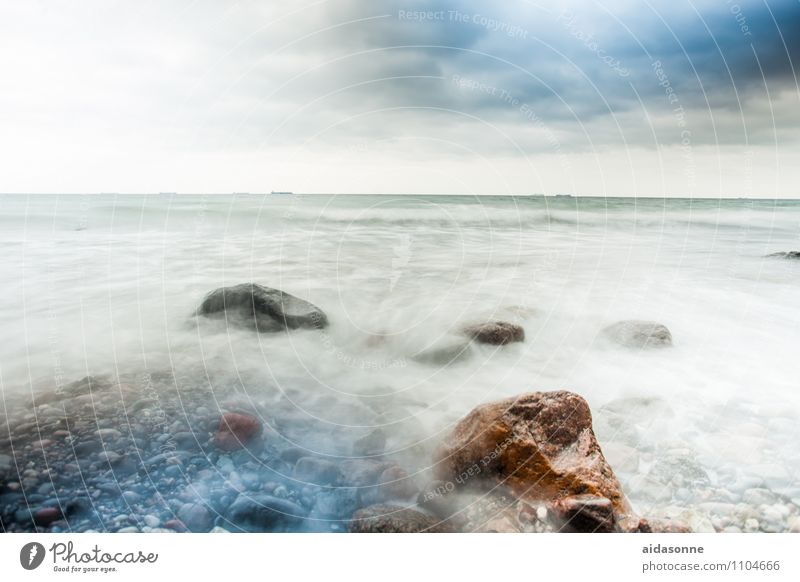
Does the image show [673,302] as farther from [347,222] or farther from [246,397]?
[347,222]

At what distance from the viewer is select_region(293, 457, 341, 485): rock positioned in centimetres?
326

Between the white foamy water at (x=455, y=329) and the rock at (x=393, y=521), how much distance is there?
69 centimetres

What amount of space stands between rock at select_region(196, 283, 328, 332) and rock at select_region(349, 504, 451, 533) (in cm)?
260

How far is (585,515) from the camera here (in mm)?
2816

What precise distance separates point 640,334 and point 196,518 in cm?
431

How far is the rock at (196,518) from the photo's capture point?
9.71ft

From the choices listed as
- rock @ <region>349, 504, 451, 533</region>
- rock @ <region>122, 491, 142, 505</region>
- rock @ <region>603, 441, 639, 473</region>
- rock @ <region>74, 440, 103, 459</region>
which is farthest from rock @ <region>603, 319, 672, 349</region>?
rock @ <region>74, 440, 103, 459</region>

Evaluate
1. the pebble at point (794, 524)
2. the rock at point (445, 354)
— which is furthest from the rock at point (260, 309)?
the pebble at point (794, 524)

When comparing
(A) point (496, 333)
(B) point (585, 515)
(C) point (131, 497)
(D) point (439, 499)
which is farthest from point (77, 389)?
(B) point (585, 515)

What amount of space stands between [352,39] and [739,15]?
340 centimetres

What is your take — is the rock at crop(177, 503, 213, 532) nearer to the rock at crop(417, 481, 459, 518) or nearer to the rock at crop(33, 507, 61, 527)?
the rock at crop(33, 507, 61, 527)

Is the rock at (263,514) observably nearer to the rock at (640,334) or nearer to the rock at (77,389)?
the rock at (77,389)

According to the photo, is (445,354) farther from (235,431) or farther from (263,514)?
(263,514)

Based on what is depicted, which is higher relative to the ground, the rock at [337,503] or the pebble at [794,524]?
the pebble at [794,524]
